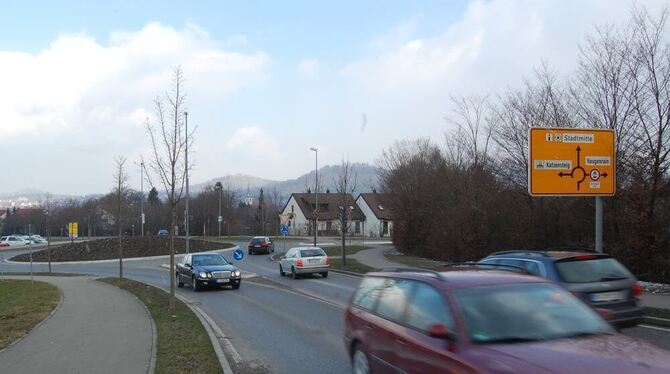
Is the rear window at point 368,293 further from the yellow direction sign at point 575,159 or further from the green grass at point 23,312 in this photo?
the yellow direction sign at point 575,159

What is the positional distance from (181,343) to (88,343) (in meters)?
1.77

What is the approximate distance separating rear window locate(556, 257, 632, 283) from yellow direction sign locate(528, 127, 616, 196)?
309 inches

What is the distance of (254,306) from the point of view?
16109 mm

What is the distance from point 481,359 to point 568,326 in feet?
3.41

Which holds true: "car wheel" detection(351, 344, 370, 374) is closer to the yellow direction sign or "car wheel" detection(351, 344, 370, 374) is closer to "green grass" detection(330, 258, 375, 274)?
the yellow direction sign

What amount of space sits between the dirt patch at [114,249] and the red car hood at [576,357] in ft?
163

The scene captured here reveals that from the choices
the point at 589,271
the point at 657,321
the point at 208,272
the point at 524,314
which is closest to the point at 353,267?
the point at 208,272

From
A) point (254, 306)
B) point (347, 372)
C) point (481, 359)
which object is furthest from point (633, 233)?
point (481, 359)

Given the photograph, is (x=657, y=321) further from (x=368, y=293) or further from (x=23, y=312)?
(x=23, y=312)

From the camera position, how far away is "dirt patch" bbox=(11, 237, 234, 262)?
166 feet

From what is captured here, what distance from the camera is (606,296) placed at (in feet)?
28.7

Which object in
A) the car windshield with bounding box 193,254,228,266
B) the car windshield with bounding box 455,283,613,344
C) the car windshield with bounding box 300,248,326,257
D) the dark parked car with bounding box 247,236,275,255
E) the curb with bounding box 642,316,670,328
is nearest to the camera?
the car windshield with bounding box 455,283,613,344

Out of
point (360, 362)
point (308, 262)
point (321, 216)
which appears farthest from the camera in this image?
point (321, 216)

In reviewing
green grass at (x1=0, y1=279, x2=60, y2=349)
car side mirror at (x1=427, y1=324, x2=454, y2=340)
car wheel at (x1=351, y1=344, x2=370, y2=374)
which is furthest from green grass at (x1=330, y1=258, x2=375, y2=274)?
car side mirror at (x1=427, y1=324, x2=454, y2=340)
